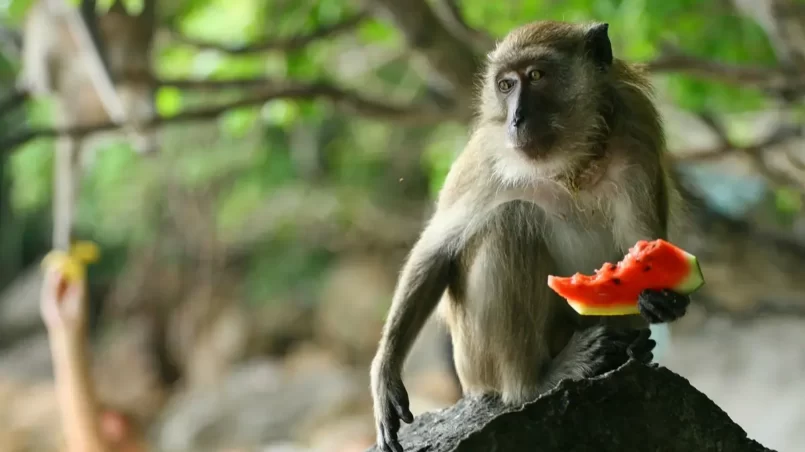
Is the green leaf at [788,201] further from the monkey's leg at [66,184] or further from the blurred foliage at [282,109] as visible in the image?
the monkey's leg at [66,184]

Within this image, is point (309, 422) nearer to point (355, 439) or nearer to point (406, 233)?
point (355, 439)

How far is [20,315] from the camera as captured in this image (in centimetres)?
929

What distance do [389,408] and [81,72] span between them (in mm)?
2926

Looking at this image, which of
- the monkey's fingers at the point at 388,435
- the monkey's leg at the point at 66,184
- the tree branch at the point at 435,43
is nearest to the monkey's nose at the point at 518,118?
the monkey's fingers at the point at 388,435

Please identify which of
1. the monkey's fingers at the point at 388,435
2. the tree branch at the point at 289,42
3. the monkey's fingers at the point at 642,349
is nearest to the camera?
the monkey's fingers at the point at 642,349

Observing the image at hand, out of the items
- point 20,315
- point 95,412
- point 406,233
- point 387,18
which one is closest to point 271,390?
point 406,233

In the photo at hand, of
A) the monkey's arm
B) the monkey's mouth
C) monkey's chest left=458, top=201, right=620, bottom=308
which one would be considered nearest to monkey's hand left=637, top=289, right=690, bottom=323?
monkey's chest left=458, top=201, right=620, bottom=308

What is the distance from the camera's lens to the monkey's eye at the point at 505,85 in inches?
106

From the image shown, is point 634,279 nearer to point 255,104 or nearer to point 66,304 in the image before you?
point 255,104

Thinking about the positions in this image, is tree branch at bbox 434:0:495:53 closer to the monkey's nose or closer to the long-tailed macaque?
the monkey's nose

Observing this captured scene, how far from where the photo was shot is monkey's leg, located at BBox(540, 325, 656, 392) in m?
2.37

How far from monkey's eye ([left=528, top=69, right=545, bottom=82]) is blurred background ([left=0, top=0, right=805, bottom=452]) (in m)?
1.46

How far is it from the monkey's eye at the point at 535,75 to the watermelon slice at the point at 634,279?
0.73m

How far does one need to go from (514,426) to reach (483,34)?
2.62 metres
